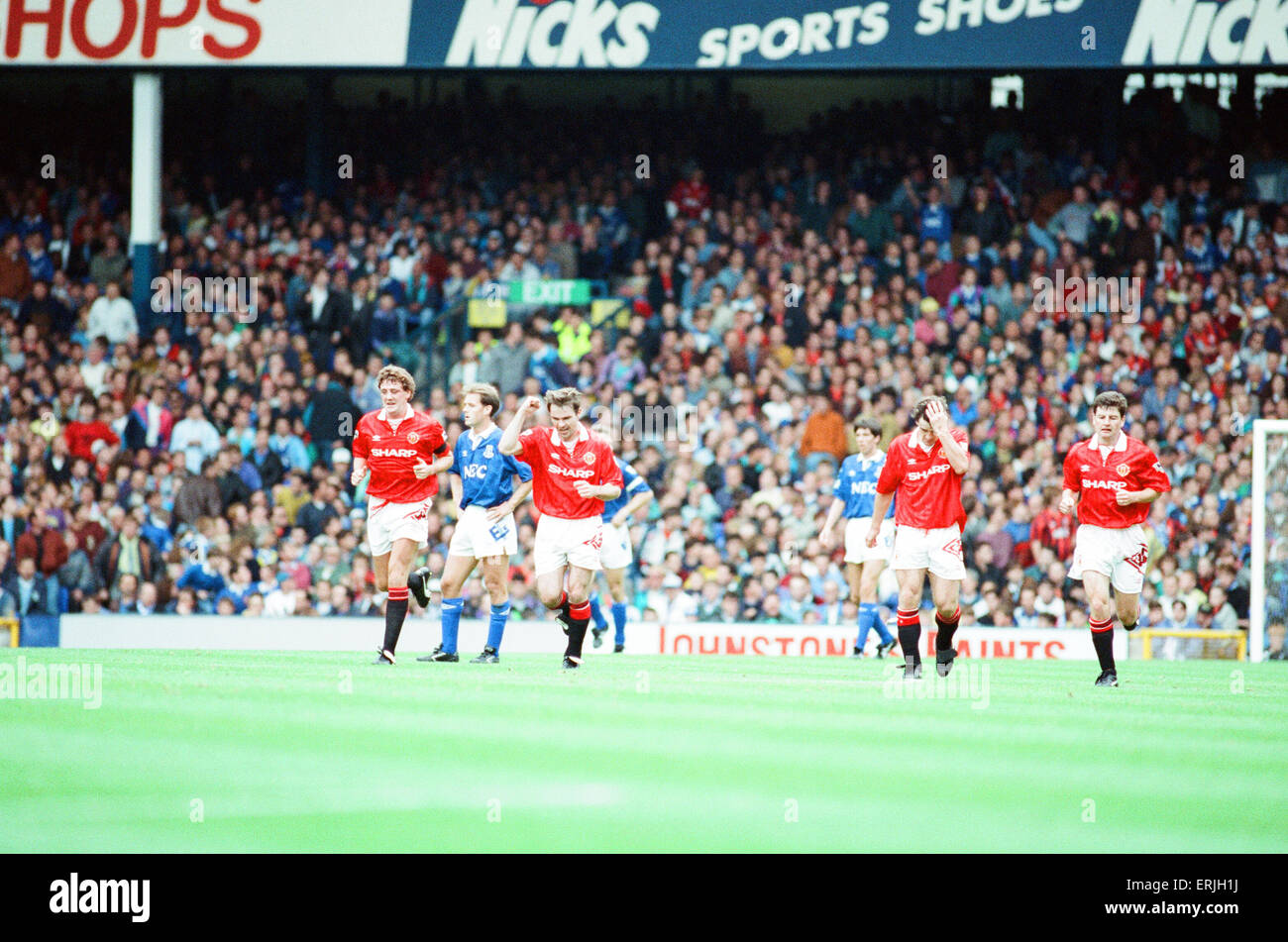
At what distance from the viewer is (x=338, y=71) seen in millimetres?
24109

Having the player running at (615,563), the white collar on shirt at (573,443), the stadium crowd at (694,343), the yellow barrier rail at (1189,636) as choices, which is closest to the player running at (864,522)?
the player running at (615,563)

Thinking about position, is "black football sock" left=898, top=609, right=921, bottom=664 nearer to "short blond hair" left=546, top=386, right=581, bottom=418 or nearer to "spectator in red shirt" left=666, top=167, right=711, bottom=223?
"short blond hair" left=546, top=386, right=581, bottom=418

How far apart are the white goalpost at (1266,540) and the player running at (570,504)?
26.8ft

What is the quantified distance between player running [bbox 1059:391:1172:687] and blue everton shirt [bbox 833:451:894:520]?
3577mm

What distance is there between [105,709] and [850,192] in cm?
1786

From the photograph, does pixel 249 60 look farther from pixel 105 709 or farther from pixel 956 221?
pixel 105 709

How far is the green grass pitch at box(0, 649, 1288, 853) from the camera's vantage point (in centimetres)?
664

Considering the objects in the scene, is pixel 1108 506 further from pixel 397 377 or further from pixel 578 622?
pixel 397 377

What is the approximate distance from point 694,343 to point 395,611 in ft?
34.9

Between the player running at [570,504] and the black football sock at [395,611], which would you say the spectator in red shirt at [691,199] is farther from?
the black football sock at [395,611]

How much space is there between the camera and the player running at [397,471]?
13438mm

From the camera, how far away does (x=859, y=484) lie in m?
16.8

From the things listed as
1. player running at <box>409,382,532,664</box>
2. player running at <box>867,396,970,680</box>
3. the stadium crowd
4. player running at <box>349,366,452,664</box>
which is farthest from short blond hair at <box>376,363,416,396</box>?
the stadium crowd

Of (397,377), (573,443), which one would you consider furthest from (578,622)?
(397,377)
